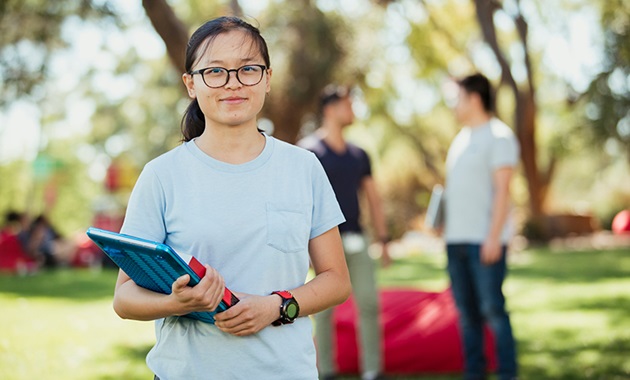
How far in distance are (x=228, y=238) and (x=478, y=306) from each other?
135 inches

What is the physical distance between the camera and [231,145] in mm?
2166

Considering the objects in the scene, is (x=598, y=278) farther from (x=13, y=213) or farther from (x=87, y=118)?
(x=87, y=118)

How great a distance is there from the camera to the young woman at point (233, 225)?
2.06 meters

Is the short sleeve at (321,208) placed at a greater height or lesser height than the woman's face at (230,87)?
lesser

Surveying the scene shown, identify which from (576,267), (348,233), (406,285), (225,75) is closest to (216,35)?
(225,75)

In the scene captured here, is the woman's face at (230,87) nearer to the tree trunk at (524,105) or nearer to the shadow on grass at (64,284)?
the shadow on grass at (64,284)

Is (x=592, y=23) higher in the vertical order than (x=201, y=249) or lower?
higher

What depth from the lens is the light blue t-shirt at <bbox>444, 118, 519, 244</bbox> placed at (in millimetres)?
5004

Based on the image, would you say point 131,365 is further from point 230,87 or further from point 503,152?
point 230,87

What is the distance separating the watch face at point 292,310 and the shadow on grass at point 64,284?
31.9ft

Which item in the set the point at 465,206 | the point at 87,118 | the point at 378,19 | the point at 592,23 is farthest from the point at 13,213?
the point at 87,118

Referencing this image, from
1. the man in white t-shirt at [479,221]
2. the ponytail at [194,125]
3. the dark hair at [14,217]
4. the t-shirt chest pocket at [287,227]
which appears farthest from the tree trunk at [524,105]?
the t-shirt chest pocket at [287,227]

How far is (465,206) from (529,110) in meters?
15.3

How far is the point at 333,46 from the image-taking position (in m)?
17.9
